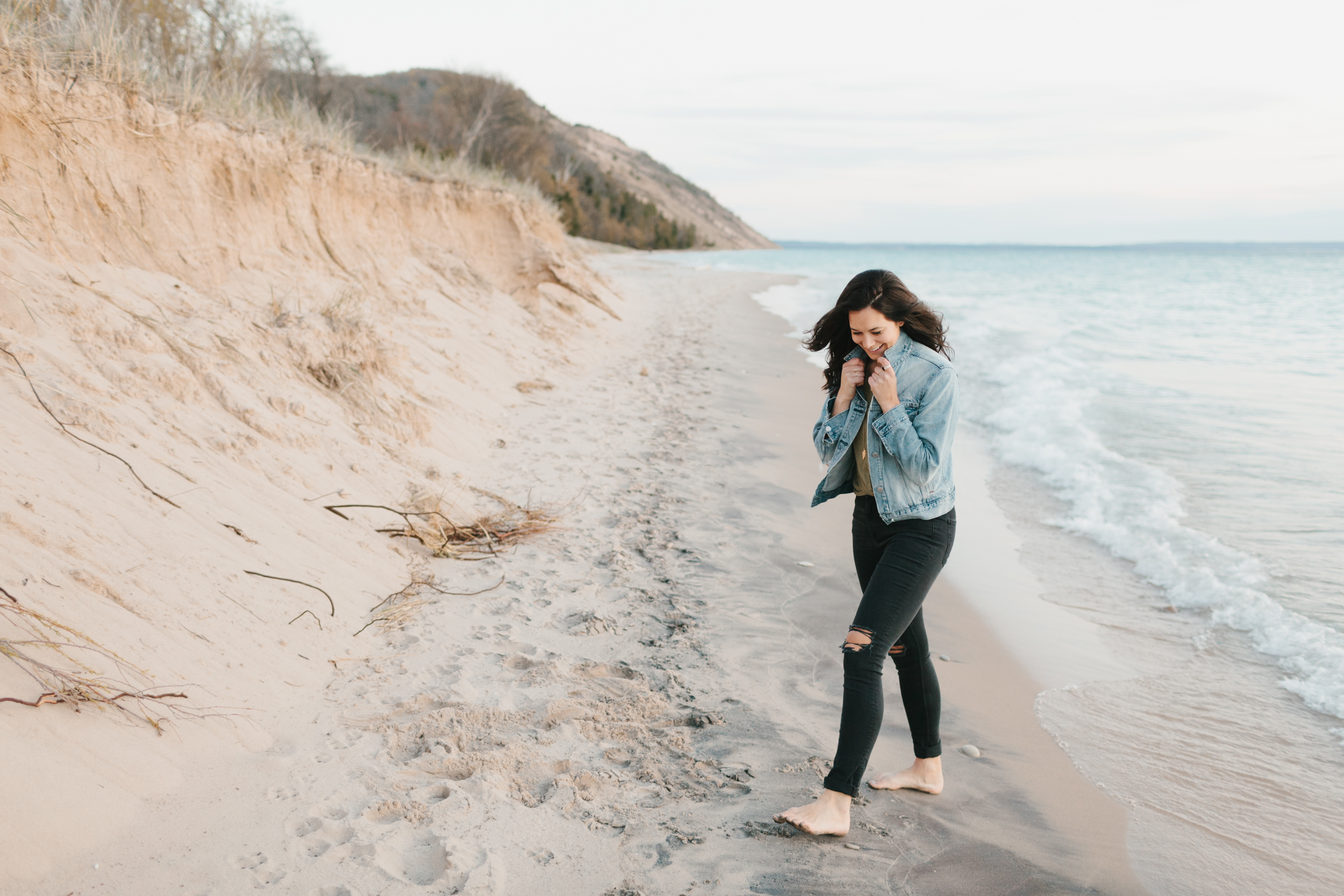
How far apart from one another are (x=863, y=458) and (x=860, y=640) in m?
0.63

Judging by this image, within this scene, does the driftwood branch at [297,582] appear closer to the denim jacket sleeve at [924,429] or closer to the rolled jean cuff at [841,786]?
the rolled jean cuff at [841,786]

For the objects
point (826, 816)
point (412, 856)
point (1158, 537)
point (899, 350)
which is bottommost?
point (412, 856)

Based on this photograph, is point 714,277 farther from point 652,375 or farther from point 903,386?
point 903,386

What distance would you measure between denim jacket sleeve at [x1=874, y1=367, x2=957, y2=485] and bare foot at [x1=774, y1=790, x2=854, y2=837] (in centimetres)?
109

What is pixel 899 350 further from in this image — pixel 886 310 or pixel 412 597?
pixel 412 597

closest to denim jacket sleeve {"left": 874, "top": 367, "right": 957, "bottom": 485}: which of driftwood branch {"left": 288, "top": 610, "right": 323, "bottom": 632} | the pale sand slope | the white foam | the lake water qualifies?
the pale sand slope

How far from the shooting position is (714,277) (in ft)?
104

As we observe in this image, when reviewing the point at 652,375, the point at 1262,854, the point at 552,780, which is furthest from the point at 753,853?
the point at 652,375

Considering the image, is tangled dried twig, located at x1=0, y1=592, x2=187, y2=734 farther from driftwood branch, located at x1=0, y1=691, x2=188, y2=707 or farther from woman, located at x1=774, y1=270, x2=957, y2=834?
woman, located at x1=774, y1=270, x2=957, y2=834

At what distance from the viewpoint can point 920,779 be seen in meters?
2.82

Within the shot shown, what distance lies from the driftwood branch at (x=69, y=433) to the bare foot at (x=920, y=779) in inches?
129

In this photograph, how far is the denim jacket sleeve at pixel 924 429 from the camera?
95.9 inches

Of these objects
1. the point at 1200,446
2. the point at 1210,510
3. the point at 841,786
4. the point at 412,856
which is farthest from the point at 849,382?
the point at 1200,446

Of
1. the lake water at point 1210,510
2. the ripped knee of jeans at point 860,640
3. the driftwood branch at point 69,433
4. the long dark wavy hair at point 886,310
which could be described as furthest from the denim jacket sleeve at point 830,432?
the driftwood branch at point 69,433
